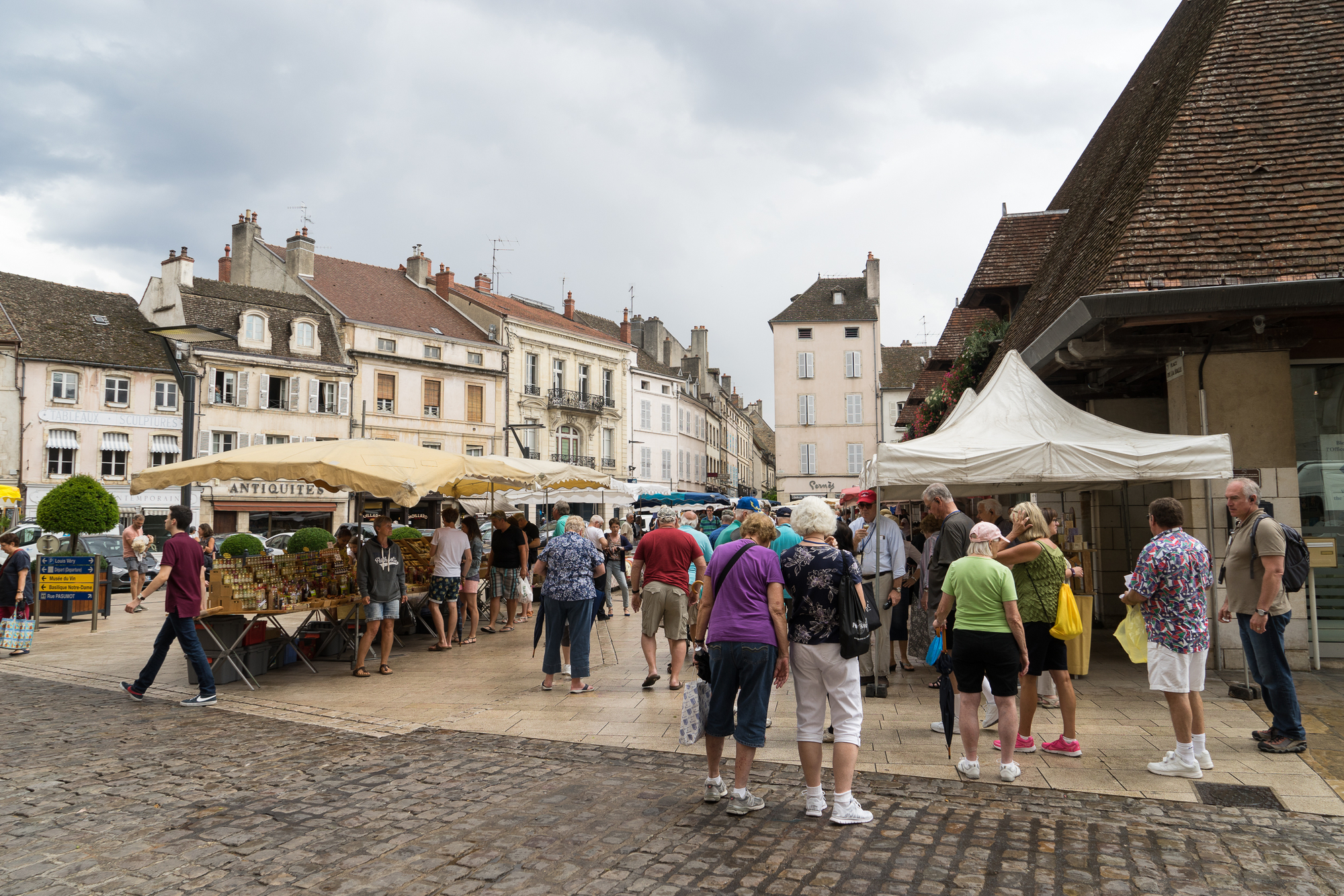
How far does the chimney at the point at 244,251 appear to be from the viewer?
4203cm

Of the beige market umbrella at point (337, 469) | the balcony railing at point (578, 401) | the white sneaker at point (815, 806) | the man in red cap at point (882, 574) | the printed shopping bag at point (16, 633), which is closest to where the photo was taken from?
the white sneaker at point (815, 806)

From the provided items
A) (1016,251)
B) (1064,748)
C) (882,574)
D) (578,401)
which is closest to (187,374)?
(882,574)

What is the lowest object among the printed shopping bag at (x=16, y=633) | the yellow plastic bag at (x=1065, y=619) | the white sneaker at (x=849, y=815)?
the white sneaker at (x=849, y=815)

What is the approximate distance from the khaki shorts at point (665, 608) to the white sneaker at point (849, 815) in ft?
12.0

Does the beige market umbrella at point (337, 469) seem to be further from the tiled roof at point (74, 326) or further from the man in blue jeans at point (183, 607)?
the tiled roof at point (74, 326)

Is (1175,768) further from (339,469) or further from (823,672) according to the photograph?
(339,469)

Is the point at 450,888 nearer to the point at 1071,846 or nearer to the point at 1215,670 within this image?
the point at 1071,846

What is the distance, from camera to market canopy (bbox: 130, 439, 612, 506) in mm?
9023

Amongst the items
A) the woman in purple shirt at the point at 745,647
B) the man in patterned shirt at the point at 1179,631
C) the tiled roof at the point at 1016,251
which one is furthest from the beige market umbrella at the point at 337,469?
the tiled roof at the point at 1016,251

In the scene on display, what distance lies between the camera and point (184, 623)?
793 centimetres

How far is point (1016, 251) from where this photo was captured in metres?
17.1

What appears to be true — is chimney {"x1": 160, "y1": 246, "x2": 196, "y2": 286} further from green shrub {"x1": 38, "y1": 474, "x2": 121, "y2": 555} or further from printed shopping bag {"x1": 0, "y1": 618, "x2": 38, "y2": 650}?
printed shopping bag {"x1": 0, "y1": 618, "x2": 38, "y2": 650}

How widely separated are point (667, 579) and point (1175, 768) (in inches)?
166

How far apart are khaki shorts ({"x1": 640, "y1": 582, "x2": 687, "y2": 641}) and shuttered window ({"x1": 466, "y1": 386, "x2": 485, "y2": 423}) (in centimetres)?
3701
